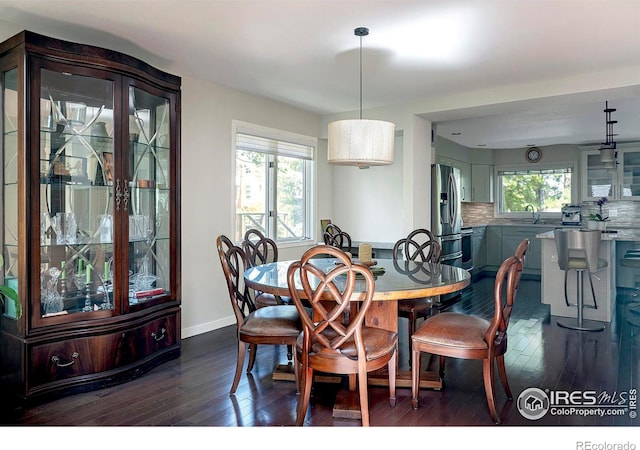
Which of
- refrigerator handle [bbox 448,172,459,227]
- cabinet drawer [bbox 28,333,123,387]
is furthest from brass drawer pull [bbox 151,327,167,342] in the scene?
refrigerator handle [bbox 448,172,459,227]

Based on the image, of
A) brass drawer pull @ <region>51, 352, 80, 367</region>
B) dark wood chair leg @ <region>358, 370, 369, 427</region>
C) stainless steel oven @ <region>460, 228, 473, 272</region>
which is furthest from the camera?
stainless steel oven @ <region>460, 228, 473, 272</region>

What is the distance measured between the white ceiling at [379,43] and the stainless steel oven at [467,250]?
8.29ft

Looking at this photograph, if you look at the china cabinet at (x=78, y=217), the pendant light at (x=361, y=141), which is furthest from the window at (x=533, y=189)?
the china cabinet at (x=78, y=217)

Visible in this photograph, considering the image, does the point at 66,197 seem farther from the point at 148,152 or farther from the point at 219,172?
the point at 219,172

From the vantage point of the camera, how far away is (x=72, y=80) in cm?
279

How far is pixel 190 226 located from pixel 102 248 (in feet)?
3.65

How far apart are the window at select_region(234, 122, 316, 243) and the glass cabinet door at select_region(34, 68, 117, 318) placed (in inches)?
66.5

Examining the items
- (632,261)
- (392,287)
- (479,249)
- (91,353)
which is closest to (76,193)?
(91,353)

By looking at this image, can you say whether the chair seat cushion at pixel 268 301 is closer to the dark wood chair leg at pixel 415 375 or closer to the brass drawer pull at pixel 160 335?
the brass drawer pull at pixel 160 335

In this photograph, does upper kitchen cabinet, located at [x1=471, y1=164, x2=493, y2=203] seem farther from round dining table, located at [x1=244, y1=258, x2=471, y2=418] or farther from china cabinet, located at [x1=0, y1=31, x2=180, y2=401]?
china cabinet, located at [x1=0, y1=31, x2=180, y2=401]

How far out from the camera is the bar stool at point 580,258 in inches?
165

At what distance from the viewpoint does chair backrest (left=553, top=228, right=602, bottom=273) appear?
165 inches
